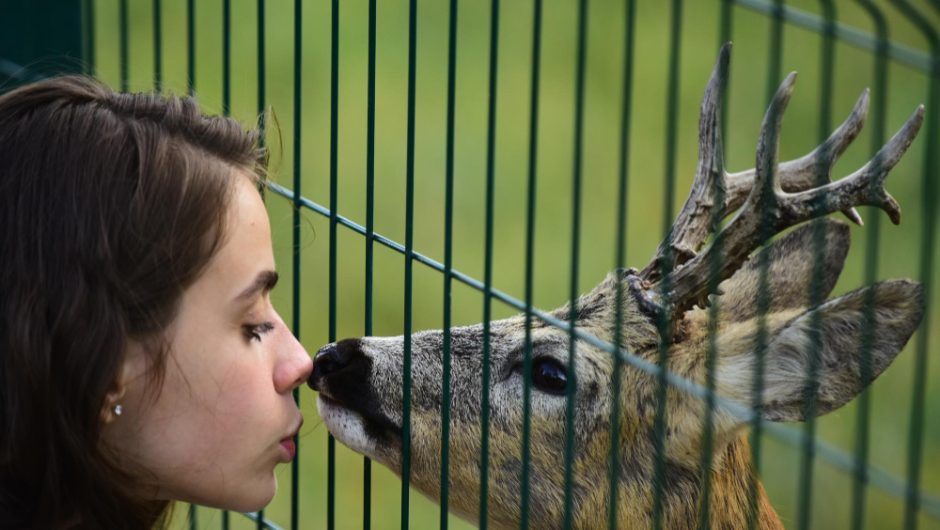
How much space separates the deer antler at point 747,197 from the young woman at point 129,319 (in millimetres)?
664

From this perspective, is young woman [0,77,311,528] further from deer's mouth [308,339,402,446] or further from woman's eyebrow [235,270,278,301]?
deer's mouth [308,339,402,446]

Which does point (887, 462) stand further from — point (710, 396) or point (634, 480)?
point (710, 396)

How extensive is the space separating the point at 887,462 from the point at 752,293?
6.06 ft

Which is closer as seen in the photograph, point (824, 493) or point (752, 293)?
point (752, 293)

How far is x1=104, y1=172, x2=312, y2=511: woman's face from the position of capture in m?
2.44

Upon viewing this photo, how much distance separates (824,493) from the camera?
5059 mm

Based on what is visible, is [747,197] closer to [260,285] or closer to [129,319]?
[260,285]

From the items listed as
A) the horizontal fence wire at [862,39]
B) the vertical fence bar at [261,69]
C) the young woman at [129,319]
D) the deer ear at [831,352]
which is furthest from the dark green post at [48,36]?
the horizontal fence wire at [862,39]

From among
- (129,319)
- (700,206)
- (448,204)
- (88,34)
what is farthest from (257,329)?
(88,34)

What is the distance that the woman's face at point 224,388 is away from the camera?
2438 mm

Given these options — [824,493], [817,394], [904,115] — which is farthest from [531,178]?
[904,115]

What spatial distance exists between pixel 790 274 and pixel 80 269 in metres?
1.71

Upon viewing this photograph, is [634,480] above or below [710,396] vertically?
below

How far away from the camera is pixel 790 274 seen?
348 cm
